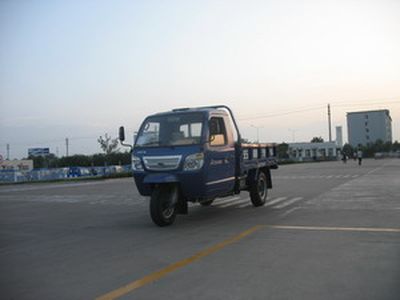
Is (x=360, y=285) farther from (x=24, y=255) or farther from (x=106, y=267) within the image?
(x=24, y=255)

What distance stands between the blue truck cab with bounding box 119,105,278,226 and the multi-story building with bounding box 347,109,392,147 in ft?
448

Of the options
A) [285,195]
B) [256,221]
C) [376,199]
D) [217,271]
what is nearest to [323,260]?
[217,271]

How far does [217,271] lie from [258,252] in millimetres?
1220

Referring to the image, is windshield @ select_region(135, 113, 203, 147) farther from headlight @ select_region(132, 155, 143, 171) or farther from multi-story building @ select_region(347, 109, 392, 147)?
multi-story building @ select_region(347, 109, 392, 147)

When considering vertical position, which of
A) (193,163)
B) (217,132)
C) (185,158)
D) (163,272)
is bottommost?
(163,272)

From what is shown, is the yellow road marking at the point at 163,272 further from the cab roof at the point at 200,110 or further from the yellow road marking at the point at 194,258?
the cab roof at the point at 200,110

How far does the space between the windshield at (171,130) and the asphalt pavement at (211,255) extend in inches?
72.2

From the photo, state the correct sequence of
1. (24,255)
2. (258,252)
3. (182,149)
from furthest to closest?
(182,149) < (24,255) < (258,252)

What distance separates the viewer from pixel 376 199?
13984 millimetres

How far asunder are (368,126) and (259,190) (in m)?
139

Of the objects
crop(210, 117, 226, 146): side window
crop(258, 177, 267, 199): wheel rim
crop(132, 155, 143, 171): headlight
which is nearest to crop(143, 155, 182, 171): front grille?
crop(132, 155, 143, 171): headlight

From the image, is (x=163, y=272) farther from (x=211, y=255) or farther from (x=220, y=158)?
(x=220, y=158)

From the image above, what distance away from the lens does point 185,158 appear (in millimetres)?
9898

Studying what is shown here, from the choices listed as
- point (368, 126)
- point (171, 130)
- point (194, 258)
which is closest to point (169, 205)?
point (171, 130)
